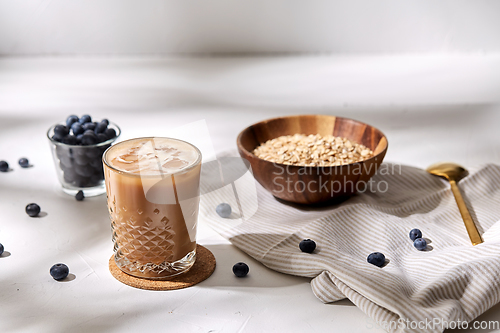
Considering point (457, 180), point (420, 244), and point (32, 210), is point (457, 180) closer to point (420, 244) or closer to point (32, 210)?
point (420, 244)

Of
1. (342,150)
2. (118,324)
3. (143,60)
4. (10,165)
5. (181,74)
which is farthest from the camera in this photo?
(143,60)

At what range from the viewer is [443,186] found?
1439 millimetres

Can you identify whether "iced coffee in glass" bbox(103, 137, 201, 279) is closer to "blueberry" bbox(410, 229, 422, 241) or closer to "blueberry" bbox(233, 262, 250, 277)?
"blueberry" bbox(233, 262, 250, 277)

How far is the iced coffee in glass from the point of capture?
0.94 m

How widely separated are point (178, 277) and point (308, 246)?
11.0 inches

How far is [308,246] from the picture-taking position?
Result: 1082mm

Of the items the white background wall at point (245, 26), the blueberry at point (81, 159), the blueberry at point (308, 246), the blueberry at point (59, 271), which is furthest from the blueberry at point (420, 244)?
the white background wall at point (245, 26)

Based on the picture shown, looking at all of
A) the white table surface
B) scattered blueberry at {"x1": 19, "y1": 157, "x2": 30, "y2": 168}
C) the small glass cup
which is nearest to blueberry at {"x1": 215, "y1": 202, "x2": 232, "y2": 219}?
the white table surface

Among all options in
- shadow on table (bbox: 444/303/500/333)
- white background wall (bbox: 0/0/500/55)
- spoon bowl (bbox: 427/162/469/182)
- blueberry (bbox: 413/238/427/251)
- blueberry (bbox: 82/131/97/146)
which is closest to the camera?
shadow on table (bbox: 444/303/500/333)

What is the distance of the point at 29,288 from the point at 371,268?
675 mm

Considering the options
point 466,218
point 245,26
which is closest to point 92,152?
point 466,218

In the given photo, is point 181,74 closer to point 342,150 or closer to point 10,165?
point 10,165

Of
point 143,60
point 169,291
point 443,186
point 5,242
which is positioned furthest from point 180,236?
point 143,60

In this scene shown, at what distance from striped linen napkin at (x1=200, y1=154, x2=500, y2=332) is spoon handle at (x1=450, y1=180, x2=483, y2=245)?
0.02 meters
